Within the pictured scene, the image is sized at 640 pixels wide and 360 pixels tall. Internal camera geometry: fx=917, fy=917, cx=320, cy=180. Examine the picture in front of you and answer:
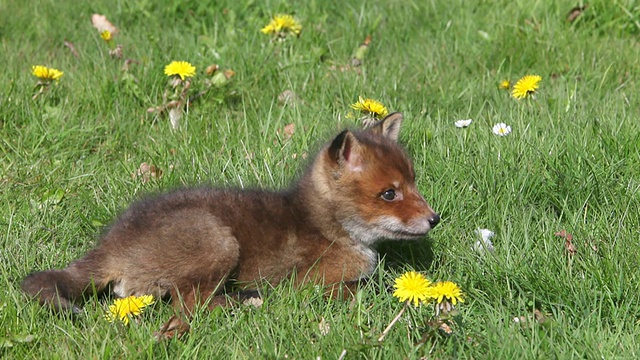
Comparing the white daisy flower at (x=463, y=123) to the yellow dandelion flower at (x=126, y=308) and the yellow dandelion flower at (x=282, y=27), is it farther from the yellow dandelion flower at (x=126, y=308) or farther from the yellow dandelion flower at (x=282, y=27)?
the yellow dandelion flower at (x=126, y=308)

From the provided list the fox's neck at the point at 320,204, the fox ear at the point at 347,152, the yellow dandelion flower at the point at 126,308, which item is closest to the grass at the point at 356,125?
the yellow dandelion flower at the point at 126,308

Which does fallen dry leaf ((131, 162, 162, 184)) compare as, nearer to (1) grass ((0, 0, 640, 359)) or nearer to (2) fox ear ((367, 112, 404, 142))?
(1) grass ((0, 0, 640, 359))

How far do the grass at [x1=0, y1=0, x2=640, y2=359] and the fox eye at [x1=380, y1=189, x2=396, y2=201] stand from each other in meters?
0.37

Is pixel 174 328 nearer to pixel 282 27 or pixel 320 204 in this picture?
pixel 320 204

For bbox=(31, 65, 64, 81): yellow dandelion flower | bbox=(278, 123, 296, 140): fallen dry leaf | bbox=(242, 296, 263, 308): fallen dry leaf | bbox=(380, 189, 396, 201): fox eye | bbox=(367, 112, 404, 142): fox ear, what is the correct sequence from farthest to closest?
bbox=(31, 65, 64, 81): yellow dandelion flower < bbox=(278, 123, 296, 140): fallen dry leaf < bbox=(367, 112, 404, 142): fox ear < bbox=(380, 189, 396, 201): fox eye < bbox=(242, 296, 263, 308): fallen dry leaf

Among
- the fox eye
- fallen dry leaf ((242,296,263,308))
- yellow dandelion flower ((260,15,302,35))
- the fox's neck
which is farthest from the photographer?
yellow dandelion flower ((260,15,302,35))

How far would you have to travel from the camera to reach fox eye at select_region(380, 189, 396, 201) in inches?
201

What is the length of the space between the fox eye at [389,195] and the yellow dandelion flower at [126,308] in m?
1.42

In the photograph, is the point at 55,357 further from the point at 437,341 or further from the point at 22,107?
the point at 22,107

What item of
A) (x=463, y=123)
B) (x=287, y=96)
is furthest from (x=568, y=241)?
(x=287, y=96)

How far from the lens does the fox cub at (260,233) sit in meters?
4.73

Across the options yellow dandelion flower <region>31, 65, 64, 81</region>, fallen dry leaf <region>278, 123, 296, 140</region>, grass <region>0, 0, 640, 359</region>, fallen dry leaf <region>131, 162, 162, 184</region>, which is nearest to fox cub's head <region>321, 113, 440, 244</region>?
grass <region>0, 0, 640, 359</region>

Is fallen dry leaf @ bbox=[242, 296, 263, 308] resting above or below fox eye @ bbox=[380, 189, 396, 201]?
below

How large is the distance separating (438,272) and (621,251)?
3.20ft
